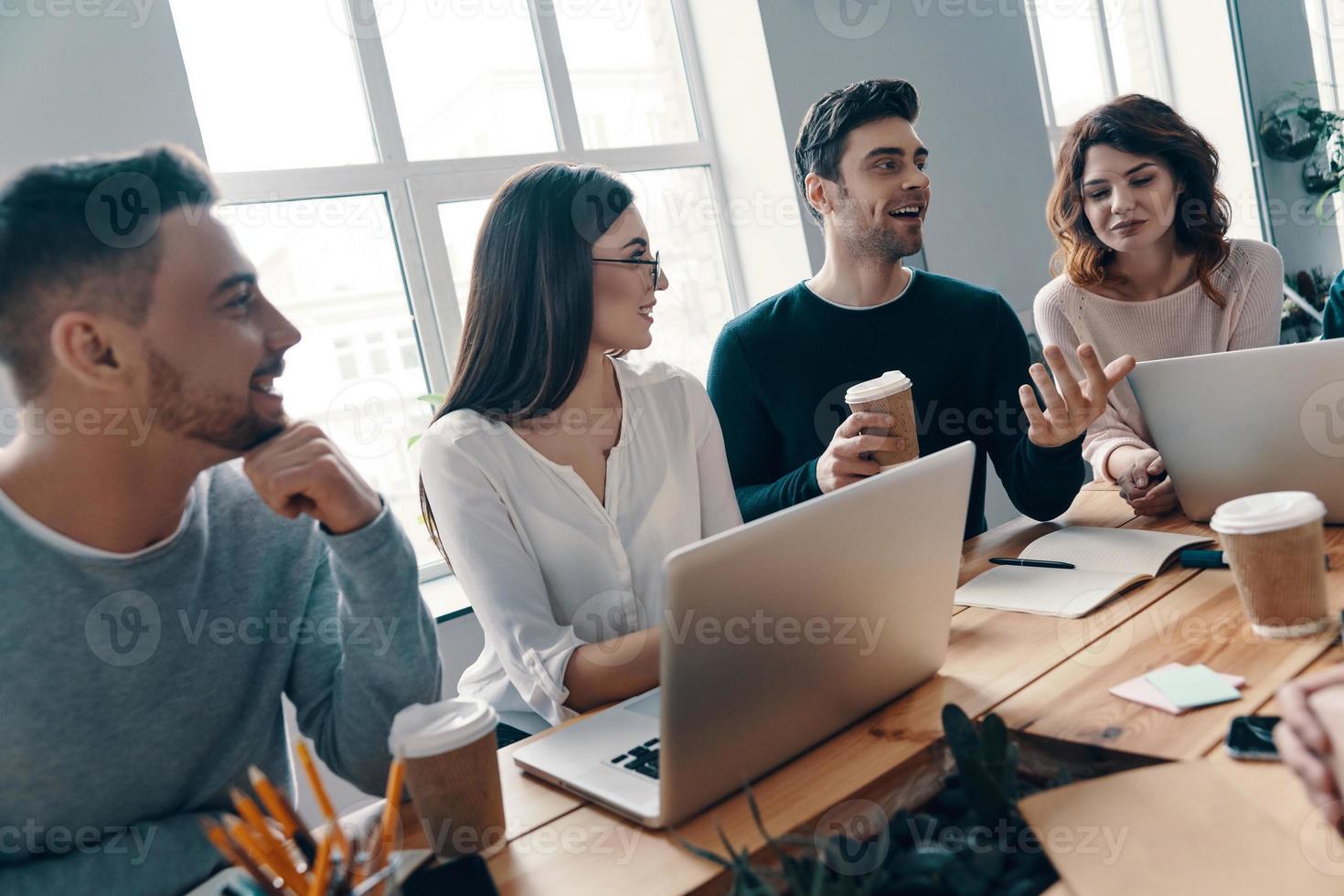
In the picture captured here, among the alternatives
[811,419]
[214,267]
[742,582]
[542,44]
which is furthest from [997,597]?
[542,44]

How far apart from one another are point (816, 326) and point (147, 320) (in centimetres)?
142

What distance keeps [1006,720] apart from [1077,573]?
48cm

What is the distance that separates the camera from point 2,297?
1.01 meters

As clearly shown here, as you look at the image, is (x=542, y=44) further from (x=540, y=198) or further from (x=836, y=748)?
(x=836, y=748)

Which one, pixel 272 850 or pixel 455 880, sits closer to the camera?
pixel 272 850

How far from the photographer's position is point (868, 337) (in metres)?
2.12

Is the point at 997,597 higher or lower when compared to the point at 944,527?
lower

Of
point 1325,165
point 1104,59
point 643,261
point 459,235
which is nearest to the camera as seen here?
point 643,261

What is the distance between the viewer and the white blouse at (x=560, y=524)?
142cm

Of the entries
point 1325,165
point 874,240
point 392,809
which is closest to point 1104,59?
point 1325,165

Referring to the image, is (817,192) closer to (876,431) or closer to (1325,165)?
(876,431)

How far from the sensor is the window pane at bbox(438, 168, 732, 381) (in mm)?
3434

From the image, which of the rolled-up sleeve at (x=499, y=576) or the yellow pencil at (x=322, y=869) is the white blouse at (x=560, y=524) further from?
the yellow pencil at (x=322, y=869)

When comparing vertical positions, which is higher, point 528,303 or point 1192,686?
point 528,303
